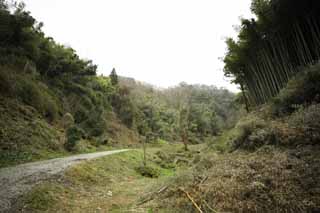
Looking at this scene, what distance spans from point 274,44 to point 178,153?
37.7 feet

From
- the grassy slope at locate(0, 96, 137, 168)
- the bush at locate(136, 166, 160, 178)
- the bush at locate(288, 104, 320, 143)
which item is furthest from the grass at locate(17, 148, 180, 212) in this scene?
the bush at locate(288, 104, 320, 143)

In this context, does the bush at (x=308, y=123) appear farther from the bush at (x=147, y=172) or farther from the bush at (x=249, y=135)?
the bush at (x=147, y=172)

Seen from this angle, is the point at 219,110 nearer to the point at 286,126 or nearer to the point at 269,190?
the point at 286,126

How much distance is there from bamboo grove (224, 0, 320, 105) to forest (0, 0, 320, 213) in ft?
0.17

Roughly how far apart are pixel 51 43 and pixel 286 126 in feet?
68.8

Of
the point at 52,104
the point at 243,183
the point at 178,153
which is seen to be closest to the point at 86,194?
the point at 243,183

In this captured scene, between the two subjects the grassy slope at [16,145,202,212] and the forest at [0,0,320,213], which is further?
the grassy slope at [16,145,202,212]

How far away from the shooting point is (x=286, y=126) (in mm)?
5219

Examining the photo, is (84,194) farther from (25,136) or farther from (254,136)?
(25,136)

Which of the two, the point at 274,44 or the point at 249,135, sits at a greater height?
the point at 274,44

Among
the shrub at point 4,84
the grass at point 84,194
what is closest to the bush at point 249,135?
the grass at point 84,194

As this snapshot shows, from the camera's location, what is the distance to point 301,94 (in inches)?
246

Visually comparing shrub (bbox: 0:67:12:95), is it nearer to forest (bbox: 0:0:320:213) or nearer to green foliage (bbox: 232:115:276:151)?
forest (bbox: 0:0:320:213)

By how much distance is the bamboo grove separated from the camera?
26.0 ft
